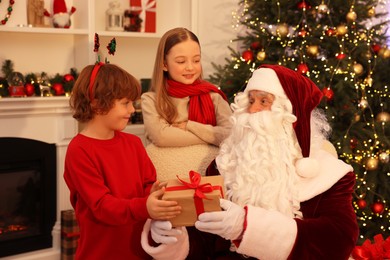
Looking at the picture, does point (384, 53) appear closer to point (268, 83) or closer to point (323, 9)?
point (323, 9)

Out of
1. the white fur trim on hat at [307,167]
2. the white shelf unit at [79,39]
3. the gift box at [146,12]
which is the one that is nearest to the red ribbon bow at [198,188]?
the white fur trim on hat at [307,167]

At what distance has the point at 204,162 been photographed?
8.89 ft

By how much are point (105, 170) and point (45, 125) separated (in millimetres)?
2046

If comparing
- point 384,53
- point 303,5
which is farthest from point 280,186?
point 384,53

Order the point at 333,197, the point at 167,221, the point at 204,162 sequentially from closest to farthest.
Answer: the point at 167,221, the point at 333,197, the point at 204,162

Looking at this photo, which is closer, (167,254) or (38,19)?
(167,254)

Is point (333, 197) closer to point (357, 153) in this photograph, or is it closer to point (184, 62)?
point (184, 62)

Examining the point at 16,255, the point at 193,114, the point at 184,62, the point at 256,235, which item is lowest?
the point at 16,255

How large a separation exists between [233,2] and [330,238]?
9.46 ft

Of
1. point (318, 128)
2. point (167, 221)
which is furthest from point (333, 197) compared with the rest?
point (167, 221)

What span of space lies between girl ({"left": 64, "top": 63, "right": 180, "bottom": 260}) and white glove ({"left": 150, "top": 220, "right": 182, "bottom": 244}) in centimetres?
6

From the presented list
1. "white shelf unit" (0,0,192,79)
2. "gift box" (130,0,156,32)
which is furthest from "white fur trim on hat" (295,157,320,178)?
"gift box" (130,0,156,32)

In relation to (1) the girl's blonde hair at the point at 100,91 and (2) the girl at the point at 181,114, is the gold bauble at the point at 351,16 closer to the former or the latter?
(2) the girl at the point at 181,114

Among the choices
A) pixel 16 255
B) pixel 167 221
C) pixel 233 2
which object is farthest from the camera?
pixel 233 2
